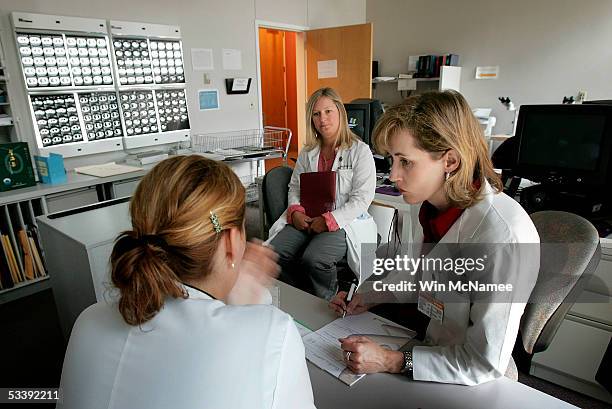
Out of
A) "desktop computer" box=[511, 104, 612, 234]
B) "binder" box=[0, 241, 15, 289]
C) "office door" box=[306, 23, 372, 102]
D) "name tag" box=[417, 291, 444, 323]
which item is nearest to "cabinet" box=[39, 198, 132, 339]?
"binder" box=[0, 241, 15, 289]

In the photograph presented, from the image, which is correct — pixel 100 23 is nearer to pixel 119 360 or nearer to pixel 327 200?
pixel 327 200

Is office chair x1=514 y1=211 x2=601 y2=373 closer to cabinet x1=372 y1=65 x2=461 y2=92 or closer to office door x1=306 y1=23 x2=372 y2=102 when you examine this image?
office door x1=306 y1=23 x2=372 y2=102

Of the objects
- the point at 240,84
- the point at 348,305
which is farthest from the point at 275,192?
Answer: the point at 240,84

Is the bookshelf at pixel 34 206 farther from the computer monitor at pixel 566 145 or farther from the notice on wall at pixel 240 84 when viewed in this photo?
the computer monitor at pixel 566 145

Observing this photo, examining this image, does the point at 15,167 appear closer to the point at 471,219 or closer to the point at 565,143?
the point at 471,219

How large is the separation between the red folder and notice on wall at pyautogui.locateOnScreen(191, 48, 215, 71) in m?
2.40

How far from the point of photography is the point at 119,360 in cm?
67

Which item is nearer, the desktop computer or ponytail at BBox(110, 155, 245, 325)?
ponytail at BBox(110, 155, 245, 325)

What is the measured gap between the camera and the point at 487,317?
90cm

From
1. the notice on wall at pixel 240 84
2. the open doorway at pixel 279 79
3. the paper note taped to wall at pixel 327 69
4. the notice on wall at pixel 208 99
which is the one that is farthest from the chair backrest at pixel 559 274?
the open doorway at pixel 279 79

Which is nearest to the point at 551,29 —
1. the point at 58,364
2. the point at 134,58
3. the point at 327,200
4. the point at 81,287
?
the point at 327,200

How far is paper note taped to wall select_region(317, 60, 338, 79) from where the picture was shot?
5152mm

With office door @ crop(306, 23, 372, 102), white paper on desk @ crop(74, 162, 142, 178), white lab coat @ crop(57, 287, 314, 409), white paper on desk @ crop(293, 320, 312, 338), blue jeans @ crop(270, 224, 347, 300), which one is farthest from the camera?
office door @ crop(306, 23, 372, 102)

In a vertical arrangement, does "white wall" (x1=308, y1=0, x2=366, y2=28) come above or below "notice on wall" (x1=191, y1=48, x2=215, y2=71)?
above
